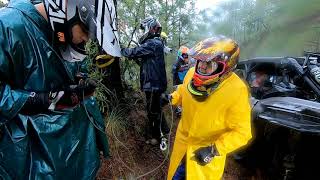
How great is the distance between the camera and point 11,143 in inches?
86.0

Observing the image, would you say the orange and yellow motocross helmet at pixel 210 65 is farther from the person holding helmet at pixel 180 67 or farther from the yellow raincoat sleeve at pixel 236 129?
the person holding helmet at pixel 180 67

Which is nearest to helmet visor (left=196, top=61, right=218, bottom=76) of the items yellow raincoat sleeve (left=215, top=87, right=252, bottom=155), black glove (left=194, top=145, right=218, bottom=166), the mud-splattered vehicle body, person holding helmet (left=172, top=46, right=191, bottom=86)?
yellow raincoat sleeve (left=215, top=87, right=252, bottom=155)

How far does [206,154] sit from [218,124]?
0.30 meters

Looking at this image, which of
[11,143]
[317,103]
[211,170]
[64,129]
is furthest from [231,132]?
[11,143]

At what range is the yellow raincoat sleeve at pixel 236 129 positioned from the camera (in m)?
3.22

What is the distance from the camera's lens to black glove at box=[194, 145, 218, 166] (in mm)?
3250

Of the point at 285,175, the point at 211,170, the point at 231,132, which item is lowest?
the point at 285,175

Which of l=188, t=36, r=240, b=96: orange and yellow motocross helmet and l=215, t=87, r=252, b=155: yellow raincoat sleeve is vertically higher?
l=188, t=36, r=240, b=96: orange and yellow motocross helmet

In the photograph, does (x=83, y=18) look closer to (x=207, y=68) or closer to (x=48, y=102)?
(x=48, y=102)

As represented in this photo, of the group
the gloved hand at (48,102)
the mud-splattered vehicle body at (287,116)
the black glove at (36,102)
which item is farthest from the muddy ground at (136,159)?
the black glove at (36,102)

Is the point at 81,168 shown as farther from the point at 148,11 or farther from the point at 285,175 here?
the point at 148,11

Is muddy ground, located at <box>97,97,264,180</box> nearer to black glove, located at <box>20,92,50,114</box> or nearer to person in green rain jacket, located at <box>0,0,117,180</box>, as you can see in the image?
person in green rain jacket, located at <box>0,0,117,180</box>

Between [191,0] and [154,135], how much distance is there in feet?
14.2

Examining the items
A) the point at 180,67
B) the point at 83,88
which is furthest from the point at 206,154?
the point at 180,67
